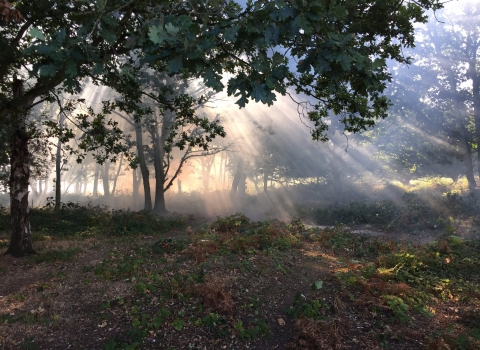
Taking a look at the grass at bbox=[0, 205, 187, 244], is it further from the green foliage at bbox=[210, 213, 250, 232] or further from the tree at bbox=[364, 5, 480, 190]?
the tree at bbox=[364, 5, 480, 190]

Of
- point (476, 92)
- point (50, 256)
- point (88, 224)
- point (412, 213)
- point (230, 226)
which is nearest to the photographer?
point (50, 256)

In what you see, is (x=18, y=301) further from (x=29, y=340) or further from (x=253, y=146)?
(x=253, y=146)

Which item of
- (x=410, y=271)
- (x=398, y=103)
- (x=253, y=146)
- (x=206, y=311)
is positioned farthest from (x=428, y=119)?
(x=206, y=311)

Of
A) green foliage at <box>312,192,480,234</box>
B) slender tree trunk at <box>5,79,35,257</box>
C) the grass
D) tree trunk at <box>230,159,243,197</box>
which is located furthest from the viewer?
tree trunk at <box>230,159,243,197</box>

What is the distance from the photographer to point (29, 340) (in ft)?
14.6

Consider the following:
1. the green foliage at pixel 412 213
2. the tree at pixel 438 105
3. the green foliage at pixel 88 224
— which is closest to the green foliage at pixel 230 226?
the green foliage at pixel 88 224

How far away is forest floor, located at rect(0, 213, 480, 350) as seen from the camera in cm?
441

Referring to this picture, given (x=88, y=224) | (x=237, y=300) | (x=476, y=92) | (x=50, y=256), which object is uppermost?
(x=476, y=92)

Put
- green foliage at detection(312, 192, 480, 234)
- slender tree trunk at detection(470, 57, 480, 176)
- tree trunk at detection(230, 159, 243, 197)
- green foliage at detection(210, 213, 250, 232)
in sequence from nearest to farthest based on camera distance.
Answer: green foliage at detection(210, 213, 250, 232), green foliage at detection(312, 192, 480, 234), slender tree trunk at detection(470, 57, 480, 176), tree trunk at detection(230, 159, 243, 197)

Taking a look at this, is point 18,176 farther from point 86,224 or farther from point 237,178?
point 237,178

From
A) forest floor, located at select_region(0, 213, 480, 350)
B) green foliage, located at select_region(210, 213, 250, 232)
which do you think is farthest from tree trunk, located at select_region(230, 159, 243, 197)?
forest floor, located at select_region(0, 213, 480, 350)

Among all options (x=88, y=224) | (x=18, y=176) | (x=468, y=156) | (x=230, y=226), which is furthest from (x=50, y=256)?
(x=468, y=156)

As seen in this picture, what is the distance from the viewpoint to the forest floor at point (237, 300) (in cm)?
441

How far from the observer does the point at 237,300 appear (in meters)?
5.38
